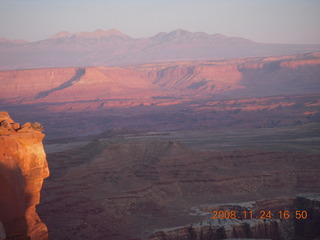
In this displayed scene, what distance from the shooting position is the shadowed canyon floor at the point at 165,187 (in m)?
27.2

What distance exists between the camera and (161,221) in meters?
29.0

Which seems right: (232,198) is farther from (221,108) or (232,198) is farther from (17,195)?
(221,108)

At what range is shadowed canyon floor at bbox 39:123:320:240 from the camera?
27234 mm

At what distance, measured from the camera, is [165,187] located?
33.3 meters

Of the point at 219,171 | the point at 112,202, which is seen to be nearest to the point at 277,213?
the point at 219,171

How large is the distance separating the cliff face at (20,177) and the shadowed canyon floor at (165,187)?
10.5 m

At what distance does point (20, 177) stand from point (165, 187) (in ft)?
64.9

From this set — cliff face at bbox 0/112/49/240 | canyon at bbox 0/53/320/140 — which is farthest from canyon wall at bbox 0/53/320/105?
cliff face at bbox 0/112/49/240

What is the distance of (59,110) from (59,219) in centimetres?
8399
